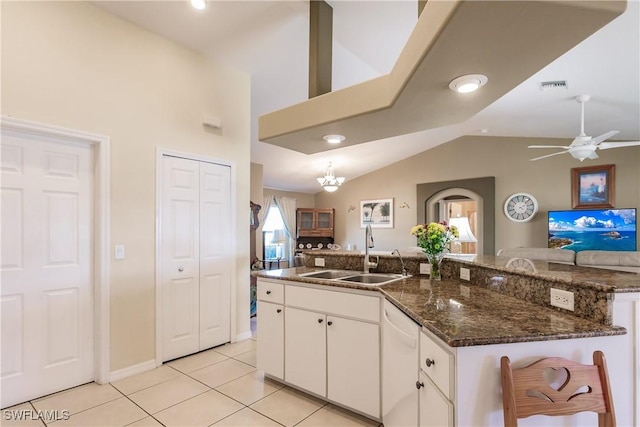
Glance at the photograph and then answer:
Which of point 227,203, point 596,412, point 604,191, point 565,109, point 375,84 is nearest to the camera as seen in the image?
point 596,412

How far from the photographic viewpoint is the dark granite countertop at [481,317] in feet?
3.73

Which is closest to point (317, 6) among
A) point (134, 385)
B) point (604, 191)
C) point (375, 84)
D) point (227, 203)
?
point (375, 84)

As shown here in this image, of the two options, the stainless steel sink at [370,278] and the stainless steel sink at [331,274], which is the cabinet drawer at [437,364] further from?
the stainless steel sink at [331,274]

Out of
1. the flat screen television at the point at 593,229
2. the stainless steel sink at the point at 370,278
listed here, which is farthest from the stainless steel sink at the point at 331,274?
the flat screen television at the point at 593,229

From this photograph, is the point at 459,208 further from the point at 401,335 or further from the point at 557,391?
the point at 557,391

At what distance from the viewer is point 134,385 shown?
253 cm

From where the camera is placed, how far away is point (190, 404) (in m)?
2.25

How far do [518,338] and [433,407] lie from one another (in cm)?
44

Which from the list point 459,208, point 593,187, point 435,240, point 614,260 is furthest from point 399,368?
point 459,208

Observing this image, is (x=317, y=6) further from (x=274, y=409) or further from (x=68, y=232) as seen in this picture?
(x=274, y=409)

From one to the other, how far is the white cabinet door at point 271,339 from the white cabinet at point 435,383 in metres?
1.30

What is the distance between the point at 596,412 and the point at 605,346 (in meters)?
0.25

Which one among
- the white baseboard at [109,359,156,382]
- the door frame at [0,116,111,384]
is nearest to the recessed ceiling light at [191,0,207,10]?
the door frame at [0,116,111,384]

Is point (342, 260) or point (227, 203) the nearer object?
point (342, 260)
